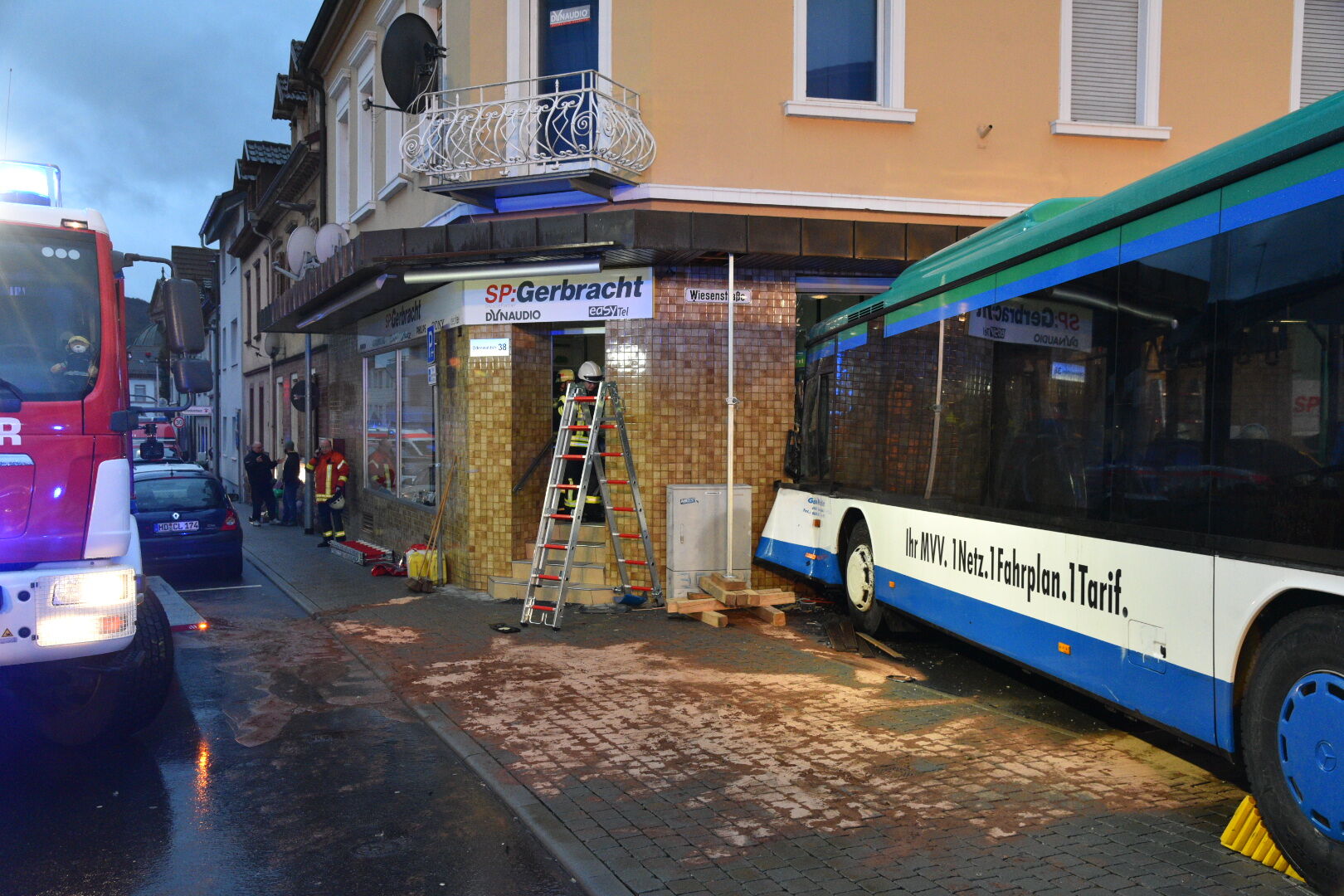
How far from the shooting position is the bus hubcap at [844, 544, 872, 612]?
8750 millimetres

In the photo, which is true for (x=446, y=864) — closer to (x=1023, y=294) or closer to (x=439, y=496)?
(x=1023, y=294)

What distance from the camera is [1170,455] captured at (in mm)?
4641

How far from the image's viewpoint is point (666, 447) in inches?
421

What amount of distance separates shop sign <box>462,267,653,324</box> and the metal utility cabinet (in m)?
1.97

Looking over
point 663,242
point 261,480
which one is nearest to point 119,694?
point 663,242

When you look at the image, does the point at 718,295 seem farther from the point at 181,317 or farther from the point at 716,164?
the point at 181,317

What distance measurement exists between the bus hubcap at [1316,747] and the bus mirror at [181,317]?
6073 mm

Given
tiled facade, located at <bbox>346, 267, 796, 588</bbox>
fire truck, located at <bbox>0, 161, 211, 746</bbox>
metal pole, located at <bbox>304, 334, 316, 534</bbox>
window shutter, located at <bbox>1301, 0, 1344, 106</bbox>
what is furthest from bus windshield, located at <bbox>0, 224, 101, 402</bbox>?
metal pole, located at <bbox>304, 334, 316, 534</bbox>

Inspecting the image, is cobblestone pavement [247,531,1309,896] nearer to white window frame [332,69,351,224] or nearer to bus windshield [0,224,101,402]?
bus windshield [0,224,101,402]

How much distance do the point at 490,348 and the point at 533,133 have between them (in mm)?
2393

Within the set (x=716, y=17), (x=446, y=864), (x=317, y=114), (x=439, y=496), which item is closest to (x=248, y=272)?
(x=317, y=114)

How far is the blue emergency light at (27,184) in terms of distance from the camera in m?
5.97

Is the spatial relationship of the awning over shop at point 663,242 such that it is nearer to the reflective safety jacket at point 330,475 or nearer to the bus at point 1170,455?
the bus at point 1170,455

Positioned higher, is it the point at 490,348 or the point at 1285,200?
the point at 1285,200
